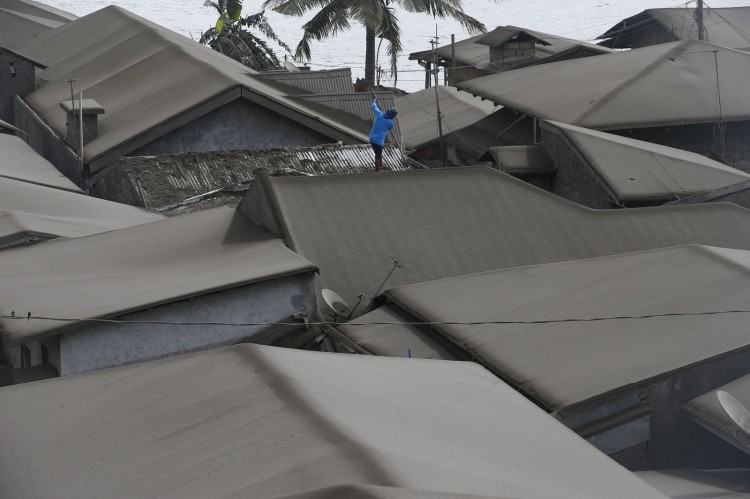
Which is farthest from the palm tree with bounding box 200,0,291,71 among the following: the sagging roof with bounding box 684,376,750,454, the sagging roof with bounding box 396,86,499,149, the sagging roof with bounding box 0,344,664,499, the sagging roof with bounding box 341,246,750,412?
the sagging roof with bounding box 0,344,664,499

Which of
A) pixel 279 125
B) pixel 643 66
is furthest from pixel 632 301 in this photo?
pixel 643 66

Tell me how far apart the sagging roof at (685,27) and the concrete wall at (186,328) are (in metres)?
28.8

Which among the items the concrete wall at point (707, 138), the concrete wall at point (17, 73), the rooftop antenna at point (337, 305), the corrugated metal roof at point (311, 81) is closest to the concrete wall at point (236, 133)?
the corrugated metal roof at point (311, 81)

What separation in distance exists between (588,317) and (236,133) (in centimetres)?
1186

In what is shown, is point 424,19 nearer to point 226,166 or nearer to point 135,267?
point 226,166

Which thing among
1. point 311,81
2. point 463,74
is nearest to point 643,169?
point 311,81

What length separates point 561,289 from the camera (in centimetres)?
1207

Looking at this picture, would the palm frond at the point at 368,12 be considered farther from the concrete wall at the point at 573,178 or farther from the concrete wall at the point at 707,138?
the concrete wall at the point at 573,178

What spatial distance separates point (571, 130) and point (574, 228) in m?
5.56

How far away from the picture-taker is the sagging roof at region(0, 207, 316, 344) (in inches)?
437

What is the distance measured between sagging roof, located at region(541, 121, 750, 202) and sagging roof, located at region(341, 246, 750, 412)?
17.5 feet

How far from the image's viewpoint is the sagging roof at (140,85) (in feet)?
69.6

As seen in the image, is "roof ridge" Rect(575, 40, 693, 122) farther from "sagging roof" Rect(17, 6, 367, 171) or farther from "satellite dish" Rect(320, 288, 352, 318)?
"satellite dish" Rect(320, 288, 352, 318)

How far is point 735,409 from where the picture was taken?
9.00 meters
